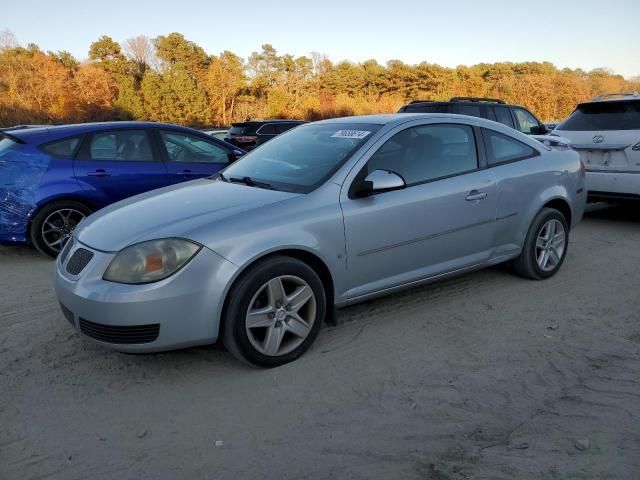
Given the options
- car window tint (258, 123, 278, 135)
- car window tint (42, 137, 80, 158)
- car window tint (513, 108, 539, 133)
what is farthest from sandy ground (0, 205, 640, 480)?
car window tint (258, 123, 278, 135)

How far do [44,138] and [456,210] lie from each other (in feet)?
15.1

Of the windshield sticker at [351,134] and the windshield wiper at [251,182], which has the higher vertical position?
the windshield sticker at [351,134]

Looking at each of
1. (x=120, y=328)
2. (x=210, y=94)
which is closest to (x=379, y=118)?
(x=120, y=328)

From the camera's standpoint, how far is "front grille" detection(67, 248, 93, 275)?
10.6 feet

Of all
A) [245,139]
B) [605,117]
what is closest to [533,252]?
[605,117]

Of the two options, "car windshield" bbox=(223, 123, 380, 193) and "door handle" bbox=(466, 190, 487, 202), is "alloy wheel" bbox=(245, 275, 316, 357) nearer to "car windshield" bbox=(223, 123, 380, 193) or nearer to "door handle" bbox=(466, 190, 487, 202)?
"car windshield" bbox=(223, 123, 380, 193)

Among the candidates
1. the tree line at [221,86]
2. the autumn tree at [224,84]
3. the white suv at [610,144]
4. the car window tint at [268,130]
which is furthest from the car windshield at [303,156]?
the autumn tree at [224,84]

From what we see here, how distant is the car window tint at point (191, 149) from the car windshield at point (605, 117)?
15.8 ft

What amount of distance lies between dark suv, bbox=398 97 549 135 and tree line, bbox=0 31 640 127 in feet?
96.9

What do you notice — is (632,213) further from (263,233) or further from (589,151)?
(263,233)

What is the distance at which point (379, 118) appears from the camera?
4285 mm

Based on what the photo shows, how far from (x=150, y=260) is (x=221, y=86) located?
51.8 m

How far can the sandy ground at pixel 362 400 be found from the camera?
2457mm

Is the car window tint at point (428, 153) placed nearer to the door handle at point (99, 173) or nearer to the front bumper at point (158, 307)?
the front bumper at point (158, 307)
